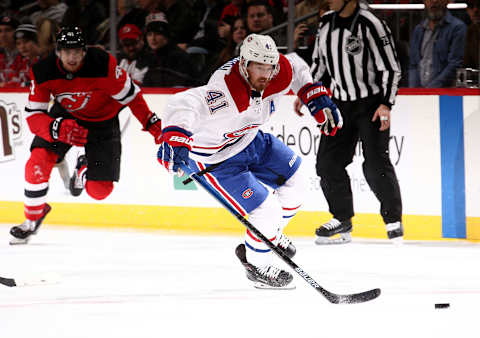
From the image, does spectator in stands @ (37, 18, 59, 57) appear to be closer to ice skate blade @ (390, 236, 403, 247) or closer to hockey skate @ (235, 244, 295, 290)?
ice skate blade @ (390, 236, 403, 247)

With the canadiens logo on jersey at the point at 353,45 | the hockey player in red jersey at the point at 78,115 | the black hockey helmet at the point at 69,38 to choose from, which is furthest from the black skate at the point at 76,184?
the canadiens logo on jersey at the point at 353,45

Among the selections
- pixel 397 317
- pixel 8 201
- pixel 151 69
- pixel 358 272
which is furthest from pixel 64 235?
pixel 397 317

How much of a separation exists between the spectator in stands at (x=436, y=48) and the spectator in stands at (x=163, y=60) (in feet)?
5.36

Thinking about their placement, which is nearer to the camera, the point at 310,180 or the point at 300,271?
the point at 300,271

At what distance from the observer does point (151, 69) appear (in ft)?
21.1

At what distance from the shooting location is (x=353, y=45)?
17.5 feet

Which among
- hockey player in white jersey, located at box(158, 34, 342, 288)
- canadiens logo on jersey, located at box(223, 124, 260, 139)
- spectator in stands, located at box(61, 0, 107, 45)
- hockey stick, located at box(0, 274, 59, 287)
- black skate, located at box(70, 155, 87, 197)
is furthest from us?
spectator in stands, located at box(61, 0, 107, 45)

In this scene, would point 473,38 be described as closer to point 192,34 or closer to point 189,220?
point 192,34

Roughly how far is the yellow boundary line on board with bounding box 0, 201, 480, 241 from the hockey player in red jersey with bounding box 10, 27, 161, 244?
684 mm

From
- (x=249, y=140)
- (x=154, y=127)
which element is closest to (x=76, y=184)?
(x=154, y=127)

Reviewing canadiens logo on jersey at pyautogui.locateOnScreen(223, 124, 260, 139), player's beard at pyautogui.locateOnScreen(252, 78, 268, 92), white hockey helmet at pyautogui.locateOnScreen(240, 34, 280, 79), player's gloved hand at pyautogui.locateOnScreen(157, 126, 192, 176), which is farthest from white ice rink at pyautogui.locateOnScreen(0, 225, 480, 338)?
white hockey helmet at pyautogui.locateOnScreen(240, 34, 280, 79)

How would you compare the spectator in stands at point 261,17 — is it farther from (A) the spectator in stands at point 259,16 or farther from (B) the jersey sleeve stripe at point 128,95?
(B) the jersey sleeve stripe at point 128,95

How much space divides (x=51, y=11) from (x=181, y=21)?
1280 millimetres

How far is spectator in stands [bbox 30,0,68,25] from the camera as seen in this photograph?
7.00 m
